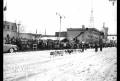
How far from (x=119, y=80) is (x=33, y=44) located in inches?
816

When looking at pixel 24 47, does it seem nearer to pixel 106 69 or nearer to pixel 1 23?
pixel 106 69

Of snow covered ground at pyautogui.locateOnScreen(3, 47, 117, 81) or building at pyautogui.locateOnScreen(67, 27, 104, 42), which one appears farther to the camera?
building at pyautogui.locateOnScreen(67, 27, 104, 42)

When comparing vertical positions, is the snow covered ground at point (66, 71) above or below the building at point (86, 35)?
below

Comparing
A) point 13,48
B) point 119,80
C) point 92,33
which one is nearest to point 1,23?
point 119,80

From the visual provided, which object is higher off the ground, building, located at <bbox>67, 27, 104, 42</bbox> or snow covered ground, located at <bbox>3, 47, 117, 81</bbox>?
building, located at <bbox>67, 27, 104, 42</bbox>

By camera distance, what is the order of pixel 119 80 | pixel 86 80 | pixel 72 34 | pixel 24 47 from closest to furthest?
pixel 119 80 < pixel 86 80 < pixel 24 47 < pixel 72 34

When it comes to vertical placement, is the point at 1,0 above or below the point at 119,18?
above

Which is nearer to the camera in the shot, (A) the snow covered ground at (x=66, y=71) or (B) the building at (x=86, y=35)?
(A) the snow covered ground at (x=66, y=71)

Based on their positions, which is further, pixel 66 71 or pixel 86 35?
pixel 86 35

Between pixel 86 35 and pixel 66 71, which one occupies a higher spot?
pixel 86 35

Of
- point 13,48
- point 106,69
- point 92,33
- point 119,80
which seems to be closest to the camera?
point 119,80

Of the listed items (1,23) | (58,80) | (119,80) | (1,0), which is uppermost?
(1,0)

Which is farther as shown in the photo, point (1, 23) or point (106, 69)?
point (106, 69)

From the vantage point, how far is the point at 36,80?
15.6ft
